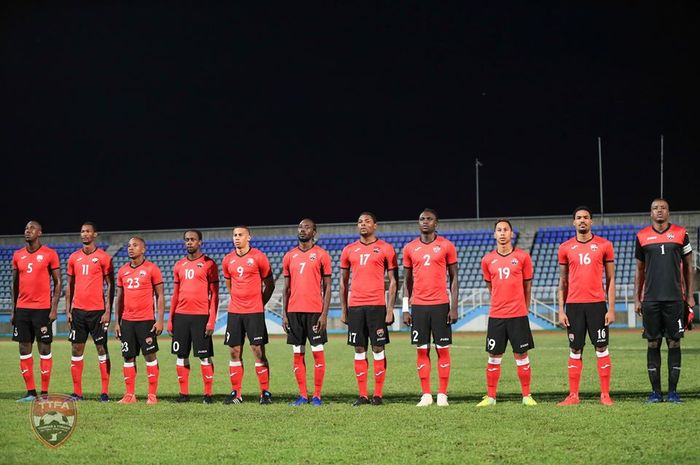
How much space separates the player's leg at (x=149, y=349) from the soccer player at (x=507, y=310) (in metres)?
4.30

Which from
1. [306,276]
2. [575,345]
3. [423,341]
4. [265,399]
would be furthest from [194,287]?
[575,345]

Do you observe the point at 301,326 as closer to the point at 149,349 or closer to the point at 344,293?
the point at 344,293

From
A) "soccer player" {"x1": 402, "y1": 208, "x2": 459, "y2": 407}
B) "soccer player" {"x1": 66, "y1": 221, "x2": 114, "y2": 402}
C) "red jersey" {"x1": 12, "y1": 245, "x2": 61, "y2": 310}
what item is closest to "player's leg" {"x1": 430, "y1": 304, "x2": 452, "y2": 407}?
"soccer player" {"x1": 402, "y1": 208, "x2": 459, "y2": 407}

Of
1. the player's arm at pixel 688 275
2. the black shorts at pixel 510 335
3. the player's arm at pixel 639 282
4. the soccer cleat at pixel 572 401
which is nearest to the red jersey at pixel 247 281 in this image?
the black shorts at pixel 510 335

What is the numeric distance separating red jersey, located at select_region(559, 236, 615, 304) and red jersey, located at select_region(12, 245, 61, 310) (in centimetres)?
721

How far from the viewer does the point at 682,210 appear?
3809cm

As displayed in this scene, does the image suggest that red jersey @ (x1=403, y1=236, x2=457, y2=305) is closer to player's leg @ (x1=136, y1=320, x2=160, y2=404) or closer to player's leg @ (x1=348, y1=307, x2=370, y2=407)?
player's leg @ (x1=348, y1=307, x2=370, y2=407)

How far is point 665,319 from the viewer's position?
1097 centimetres

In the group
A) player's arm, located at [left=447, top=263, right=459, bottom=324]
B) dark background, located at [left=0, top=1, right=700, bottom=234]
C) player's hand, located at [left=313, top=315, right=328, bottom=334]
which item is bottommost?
player's hand, located at [left=313, top=315, right=328, bottom=334]

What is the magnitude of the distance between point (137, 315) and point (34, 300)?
1851mm

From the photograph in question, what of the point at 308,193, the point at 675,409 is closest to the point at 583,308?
the point at 675,409

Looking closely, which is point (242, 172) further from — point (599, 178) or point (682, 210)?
point (682, 210)

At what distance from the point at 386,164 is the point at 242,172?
6636 millimetres

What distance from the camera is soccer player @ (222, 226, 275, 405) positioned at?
11.7 m
